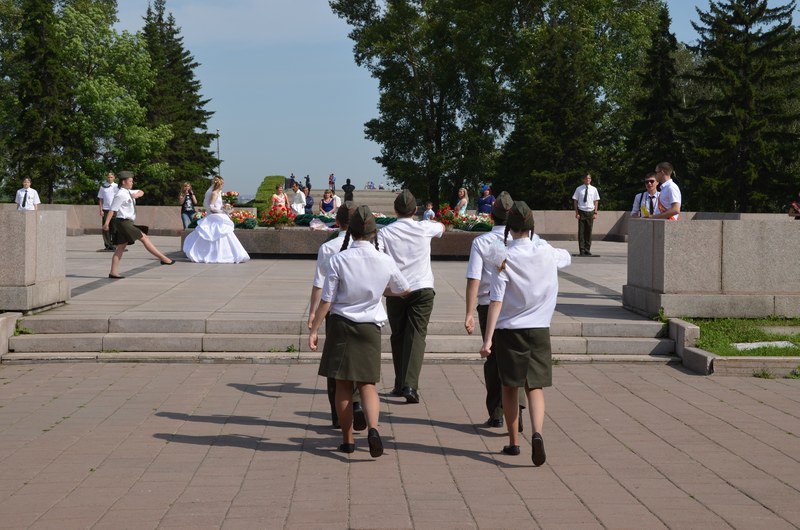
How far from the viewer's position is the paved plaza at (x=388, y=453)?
18.6 feet

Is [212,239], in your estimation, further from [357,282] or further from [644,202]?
[357,282]

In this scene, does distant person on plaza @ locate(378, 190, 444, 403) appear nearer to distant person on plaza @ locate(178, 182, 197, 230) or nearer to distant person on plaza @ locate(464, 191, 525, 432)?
distant person on plaza @ locate(464, 191, 525, 432)

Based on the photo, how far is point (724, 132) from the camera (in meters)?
48.0

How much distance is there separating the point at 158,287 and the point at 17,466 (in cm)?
888

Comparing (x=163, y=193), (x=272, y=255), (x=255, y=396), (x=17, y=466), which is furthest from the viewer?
(x=163, y=193)

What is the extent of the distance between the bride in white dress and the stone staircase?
29.3 ft

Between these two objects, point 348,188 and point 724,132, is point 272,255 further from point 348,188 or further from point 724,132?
point 724,132

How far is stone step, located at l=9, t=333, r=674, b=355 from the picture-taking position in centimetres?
1115

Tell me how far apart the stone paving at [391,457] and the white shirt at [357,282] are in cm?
97

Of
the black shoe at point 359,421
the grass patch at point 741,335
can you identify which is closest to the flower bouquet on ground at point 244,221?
the grass patch at point 741,335

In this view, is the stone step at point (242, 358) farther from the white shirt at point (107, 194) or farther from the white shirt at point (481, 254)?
the white shirt at point (107, 194)

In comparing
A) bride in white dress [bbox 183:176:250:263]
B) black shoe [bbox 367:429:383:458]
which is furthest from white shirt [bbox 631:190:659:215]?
black shoe [bbox 367:429:383:458]

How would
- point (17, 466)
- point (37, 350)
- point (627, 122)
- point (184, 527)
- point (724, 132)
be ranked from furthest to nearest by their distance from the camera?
1. point (627, 122)
2. point (724, 132)
3. point (37, 350)
4. point (17, 466)
5. point (184, 527)

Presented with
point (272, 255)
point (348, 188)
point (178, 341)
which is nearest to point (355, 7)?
point (348, 188)
